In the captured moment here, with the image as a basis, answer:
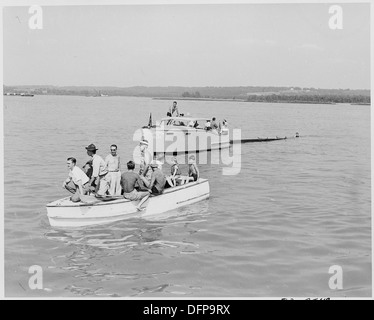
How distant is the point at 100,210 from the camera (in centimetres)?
1220

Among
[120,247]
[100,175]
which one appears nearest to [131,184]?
[100,175]

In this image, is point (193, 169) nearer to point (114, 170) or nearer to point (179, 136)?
point (114, 170)

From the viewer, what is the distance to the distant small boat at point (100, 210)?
39.0ft

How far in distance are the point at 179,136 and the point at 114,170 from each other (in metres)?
11.5

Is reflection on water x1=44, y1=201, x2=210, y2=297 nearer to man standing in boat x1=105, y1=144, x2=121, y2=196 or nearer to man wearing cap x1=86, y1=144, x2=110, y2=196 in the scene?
man standing in boat x1=105, y1=144, x2=121, y2=196

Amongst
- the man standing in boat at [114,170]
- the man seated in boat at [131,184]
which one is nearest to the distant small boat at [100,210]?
the man seated in boat at [131,184]

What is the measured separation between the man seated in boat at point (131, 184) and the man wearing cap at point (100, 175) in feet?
1.43

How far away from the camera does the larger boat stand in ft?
75.8

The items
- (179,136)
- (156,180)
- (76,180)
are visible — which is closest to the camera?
(76,180)

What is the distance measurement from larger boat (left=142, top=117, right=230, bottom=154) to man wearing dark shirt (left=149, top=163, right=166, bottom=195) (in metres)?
9.07

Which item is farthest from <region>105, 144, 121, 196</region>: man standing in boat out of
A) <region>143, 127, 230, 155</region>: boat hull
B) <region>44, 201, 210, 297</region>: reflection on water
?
<region>143, 127, 230, 155</region>: boat hull

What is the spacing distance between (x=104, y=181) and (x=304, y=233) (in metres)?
5.27
